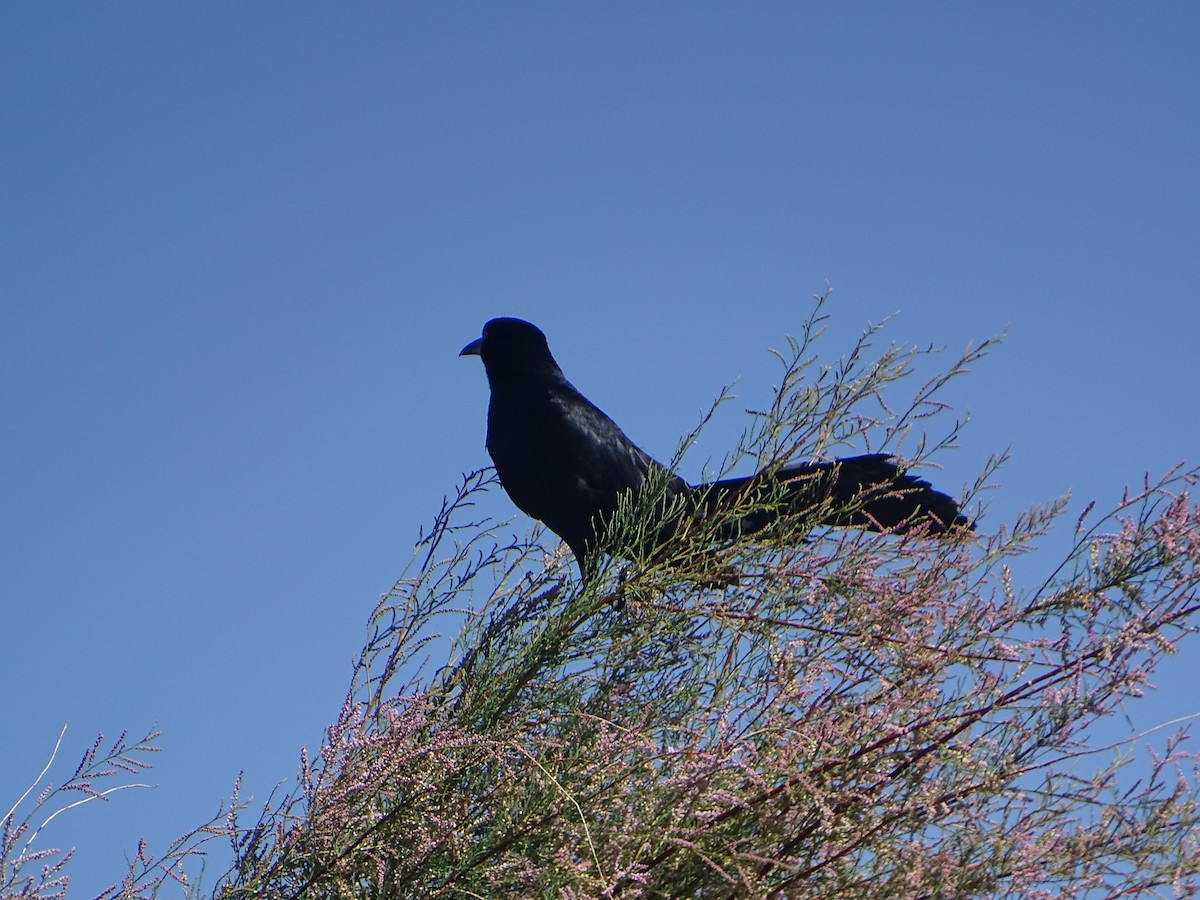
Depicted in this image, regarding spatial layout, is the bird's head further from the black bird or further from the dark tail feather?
the dark tail feather

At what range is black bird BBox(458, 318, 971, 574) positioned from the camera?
3.14 metres

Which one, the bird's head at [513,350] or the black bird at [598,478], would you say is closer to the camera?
the black bird at [598,478]

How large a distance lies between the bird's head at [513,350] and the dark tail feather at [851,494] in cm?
163

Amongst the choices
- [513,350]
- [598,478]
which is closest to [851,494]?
[598,478]

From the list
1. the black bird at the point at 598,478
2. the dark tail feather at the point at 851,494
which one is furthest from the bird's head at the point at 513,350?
the dark tail feather at the point at 851,494

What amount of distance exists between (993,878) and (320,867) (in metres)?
1.41

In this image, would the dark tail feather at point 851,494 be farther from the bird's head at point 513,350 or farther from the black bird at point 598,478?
the bird's head at point 513,350

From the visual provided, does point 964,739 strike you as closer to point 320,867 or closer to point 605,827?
point 605,827

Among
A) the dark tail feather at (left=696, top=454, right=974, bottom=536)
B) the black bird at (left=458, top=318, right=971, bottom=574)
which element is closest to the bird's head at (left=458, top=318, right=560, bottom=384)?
the black bird at (left=458, top=318, right=971, bottom=574)

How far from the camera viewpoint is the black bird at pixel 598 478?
10.3 ft

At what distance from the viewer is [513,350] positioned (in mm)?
4832

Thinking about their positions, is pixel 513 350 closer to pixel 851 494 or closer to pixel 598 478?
pixel 598 478

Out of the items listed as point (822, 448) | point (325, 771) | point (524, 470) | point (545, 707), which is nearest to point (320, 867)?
point (325, 771)

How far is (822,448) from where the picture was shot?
10.5 feet
